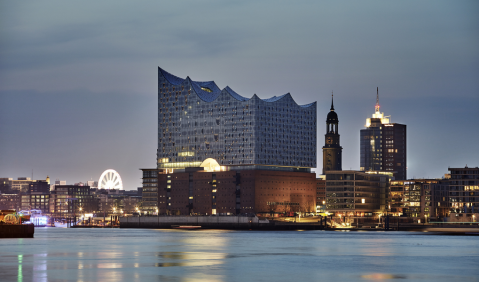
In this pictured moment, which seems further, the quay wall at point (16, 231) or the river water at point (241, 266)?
the quay wall at point (16, 231)

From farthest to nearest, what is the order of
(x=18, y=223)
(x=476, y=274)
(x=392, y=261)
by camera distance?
(x=18, y=223)
(x=392, y=261)
(x=476, y=274)

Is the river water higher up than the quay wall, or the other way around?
the river water

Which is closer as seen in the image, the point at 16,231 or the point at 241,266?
the point at 241,266

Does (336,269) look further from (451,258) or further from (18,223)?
(18,223)

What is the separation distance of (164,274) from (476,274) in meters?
26.7

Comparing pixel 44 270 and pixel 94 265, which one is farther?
pixel 94 265

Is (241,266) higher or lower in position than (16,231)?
higher

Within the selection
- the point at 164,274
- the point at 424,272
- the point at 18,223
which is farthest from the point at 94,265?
the point at 18,223

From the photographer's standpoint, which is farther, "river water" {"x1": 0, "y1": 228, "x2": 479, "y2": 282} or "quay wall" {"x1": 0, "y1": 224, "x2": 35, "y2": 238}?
"quay wall" {"x1": 0, "y1": 224, "x2": 35, "y2": 238}

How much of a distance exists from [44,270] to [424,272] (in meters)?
33.5

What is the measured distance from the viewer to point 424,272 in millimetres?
64625

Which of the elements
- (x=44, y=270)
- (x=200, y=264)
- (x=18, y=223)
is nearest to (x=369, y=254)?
(x=200, y=264)

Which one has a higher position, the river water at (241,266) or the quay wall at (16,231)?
the river water at (241,266)

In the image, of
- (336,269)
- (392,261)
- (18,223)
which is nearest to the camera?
(336,269)
